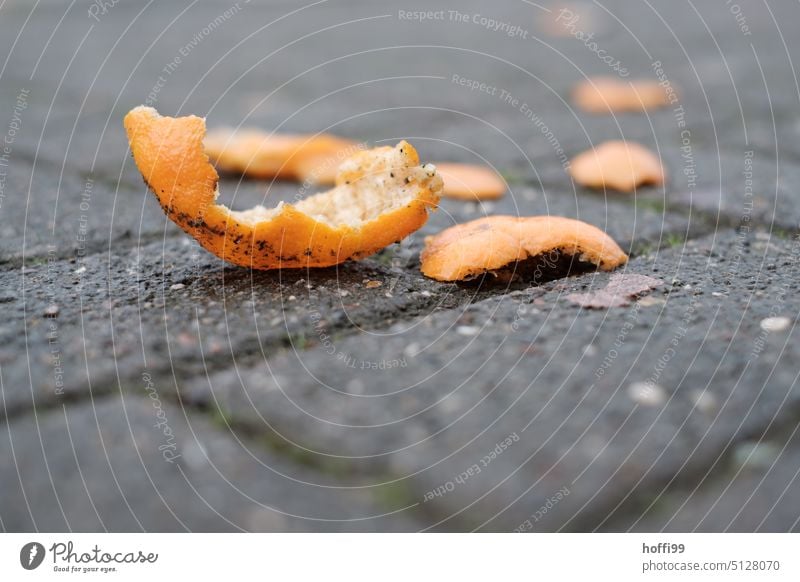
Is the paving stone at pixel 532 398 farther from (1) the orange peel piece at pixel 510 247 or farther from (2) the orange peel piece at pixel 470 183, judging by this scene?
(2) the orange peel piece at pixel 470 183

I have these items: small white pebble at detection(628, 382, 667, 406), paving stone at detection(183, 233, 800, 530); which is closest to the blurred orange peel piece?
paving stone at detection(183, 233, 800, 530)

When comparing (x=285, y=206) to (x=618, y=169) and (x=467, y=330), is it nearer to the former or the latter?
(x=467, y=330)

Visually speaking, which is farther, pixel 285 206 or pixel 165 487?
pixel 285 206

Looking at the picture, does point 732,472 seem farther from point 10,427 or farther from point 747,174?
point 747,174

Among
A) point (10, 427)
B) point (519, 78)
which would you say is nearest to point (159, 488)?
point (10, 427)

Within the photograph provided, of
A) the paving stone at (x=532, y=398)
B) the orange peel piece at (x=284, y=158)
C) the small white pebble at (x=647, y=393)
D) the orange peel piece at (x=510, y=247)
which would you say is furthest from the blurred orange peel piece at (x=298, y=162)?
the small white pebble at (x=647, y=393)

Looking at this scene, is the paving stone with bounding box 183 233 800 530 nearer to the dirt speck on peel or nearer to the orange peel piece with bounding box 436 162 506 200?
the dirt speck on peel

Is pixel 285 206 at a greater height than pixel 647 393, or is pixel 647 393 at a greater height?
pixel 285 206

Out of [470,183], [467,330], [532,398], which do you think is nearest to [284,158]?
[470,183]
